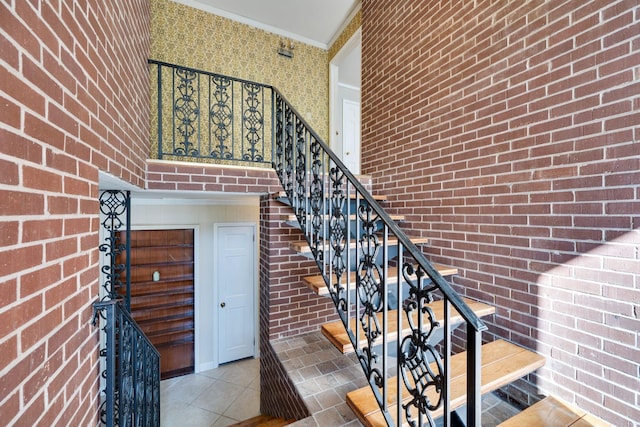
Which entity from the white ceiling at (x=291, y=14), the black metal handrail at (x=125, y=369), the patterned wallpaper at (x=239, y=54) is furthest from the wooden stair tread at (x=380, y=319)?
the white ceiling at (x=291, y=14)

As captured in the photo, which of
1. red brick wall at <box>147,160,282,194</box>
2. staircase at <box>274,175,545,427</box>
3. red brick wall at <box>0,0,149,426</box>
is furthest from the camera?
red brick wall at <box>147,160,282,194</box>

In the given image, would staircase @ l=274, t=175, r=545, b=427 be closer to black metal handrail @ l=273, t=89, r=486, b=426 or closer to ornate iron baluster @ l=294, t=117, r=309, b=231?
black metal handrail @ l=273, t=89, r=486, b=426

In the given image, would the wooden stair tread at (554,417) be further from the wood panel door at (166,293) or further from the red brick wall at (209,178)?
the wood panel door at (166,293)

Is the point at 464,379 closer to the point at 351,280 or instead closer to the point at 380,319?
the point at 380,319

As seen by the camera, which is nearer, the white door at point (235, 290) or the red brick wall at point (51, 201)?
the red brick wall at point (51, 201)

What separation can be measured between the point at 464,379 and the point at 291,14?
4.36m

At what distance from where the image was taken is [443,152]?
2.10 m

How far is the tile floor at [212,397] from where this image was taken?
3180mm

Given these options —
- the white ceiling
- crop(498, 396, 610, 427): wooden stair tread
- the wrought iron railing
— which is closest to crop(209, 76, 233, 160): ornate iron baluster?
the wrought iron railing

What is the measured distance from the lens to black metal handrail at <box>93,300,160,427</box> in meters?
1.21

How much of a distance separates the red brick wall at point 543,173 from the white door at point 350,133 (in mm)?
2452

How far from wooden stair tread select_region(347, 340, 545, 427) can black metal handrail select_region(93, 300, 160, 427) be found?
1.16 m

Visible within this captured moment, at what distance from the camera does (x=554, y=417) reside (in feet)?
4.37

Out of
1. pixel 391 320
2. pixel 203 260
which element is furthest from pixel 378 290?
pixel 203 260
